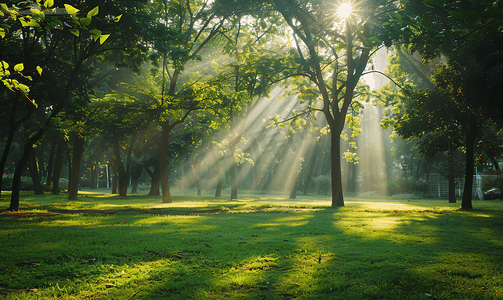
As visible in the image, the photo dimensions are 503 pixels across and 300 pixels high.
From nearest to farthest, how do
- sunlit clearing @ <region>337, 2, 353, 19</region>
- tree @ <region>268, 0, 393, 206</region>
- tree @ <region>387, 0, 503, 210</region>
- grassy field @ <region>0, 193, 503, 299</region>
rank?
grassy field @ <region>0, 193, 503, 299</region> < tree @ <region>387, 0, 503, 210</region> < sunlit clearing @ <region>337, 2, 353, 19</region> < tree @ <region>268, 0, 393, 206</region>

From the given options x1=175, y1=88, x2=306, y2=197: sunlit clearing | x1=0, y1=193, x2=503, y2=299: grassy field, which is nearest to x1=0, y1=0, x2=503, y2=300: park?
x1=0, y1=193, x2=503, y2=299: grassy field

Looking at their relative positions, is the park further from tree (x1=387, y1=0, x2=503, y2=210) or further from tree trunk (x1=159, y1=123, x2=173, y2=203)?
tree trunk (x1=159, y1=123, x2=173, y2=203)

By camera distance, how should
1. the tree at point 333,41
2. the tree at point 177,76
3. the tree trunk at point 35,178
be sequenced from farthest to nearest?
the tree trunk at point 35,178, the tree at point 177,76, the tree at point 333,41

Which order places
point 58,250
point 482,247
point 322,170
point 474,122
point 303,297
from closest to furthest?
point 303,297 < point 58,250 < point 482,247 < point 474,122 < point 322,170

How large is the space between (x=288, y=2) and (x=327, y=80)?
7643mm

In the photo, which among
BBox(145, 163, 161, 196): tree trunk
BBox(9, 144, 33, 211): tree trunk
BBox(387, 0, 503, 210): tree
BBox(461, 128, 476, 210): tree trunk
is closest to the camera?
BBox(387, 0, 503, 210): tree

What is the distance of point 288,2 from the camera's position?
18.8 metres

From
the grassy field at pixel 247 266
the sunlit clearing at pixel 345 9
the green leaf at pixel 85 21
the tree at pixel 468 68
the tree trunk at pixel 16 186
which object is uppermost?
the sunlit clearing at pixel 345 9

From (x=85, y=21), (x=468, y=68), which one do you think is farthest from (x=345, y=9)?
(x=85, y=21)

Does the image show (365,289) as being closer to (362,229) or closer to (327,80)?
(362,229)

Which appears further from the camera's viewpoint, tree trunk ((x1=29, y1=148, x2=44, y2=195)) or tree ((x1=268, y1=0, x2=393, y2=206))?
tree trunk ((x1=29, y1=148, x2=44, y2=195))

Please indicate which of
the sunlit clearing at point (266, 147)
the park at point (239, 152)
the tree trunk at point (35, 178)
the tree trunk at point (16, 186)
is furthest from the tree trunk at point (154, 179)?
the tree trunk at point (16, 186)

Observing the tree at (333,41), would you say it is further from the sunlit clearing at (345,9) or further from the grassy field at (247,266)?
the grassy field at (247,266)

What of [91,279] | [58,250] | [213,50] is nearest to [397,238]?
[91,279]
